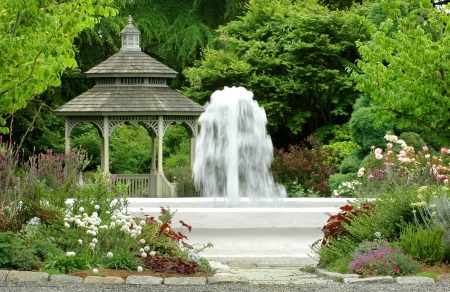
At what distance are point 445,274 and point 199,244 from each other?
3.77m

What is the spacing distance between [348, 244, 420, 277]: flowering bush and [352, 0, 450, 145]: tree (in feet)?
15.0

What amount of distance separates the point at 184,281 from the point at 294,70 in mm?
15957

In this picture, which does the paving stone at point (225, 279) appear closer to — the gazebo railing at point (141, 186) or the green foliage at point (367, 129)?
the green foliage at point (367, 129)

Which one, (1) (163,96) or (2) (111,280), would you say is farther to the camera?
(1) (163,96)

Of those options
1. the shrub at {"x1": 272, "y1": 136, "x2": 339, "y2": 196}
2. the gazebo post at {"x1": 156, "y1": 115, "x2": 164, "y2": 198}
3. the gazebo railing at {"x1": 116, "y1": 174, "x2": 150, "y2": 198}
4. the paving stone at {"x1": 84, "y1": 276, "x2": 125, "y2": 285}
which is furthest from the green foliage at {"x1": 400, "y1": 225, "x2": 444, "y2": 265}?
the gazebo railing at {"x1": 116, "y1": 174, "x2": 150, "y2": 198}

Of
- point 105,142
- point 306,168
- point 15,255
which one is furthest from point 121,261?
point 306,168

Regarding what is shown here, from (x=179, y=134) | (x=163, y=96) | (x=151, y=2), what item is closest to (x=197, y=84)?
(x=179, y=134)

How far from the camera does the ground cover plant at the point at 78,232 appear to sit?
855 centimetres

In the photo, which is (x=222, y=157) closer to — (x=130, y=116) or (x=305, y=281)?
(x=305, y=281)

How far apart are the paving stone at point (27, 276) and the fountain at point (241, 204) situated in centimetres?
297

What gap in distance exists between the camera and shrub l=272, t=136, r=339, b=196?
19.4 m

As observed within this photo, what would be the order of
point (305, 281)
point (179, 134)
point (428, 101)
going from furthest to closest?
point (179, 134) → point (428, 101) → point (305, 281)

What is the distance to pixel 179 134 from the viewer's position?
26.0m

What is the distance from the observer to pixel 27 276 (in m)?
8.09
